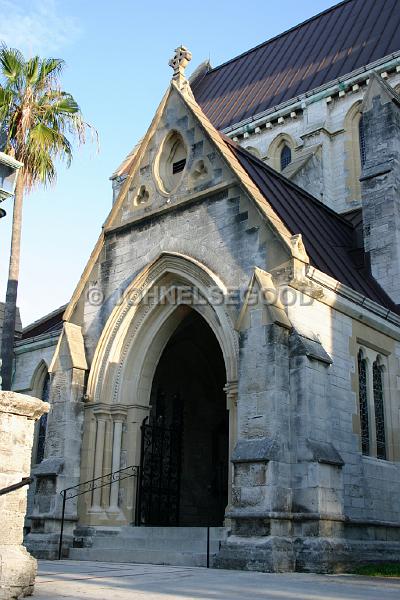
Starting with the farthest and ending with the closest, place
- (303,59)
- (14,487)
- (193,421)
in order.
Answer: (303,59) < (193,421) < (14,487)

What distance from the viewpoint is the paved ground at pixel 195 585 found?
8.12 metres

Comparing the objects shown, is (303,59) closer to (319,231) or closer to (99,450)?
(319,231)

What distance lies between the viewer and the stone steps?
42.7 feet

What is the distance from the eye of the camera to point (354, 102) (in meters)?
26.4

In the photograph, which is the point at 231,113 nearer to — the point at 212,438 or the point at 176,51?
the point at 176,51

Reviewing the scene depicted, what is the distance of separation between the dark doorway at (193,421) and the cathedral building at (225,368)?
0.18 ft

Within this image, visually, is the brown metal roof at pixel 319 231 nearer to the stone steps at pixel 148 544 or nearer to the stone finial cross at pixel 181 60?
the stone finial cross at pixel 181 60

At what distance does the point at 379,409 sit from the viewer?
52.5 feet

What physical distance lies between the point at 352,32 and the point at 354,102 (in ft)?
16.1

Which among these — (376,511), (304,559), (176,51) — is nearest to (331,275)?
(376,511)

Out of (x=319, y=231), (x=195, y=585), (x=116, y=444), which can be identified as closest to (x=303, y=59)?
(x=319, y=231)

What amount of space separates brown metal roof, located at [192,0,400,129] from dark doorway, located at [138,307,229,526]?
12906 millimetres

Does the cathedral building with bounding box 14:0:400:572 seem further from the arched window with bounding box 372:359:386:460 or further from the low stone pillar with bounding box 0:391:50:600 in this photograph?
the low stone pillar with bounding box 0:391:50:600

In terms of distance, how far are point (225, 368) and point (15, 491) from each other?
10.3 meters
